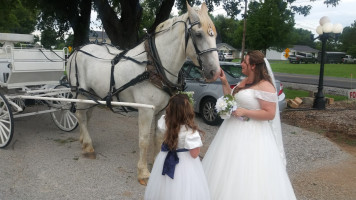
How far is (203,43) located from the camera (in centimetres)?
377

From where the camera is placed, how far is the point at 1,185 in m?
4.36

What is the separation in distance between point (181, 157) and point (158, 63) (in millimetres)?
1760

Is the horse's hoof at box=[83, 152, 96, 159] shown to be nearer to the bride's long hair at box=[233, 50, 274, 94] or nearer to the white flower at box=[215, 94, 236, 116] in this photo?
the white flower at box=[215, 94, 236, 116]

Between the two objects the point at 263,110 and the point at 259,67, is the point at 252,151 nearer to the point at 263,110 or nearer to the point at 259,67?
the point at 263,110

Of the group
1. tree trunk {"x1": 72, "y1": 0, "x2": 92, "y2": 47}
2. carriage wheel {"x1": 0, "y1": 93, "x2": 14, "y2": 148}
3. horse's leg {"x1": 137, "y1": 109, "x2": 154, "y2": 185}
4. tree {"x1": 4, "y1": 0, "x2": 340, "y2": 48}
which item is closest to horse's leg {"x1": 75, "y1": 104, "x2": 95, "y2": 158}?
carriage wheel {"x1": 0, "y1": 93, "x2": 14, "y2": 148}

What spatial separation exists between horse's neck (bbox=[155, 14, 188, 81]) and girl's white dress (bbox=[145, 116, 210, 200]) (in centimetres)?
158

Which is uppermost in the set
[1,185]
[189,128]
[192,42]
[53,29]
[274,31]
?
[274,31]

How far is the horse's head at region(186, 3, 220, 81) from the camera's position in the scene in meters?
3.69

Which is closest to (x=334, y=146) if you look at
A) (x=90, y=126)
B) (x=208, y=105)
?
(x=208, y=105)

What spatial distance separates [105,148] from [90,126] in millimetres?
1778

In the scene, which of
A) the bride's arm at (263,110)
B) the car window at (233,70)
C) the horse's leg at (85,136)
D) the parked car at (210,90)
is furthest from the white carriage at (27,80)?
the car window at (233,70)

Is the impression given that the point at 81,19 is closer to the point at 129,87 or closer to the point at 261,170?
the point at 129,87

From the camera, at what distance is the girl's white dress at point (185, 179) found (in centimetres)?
276

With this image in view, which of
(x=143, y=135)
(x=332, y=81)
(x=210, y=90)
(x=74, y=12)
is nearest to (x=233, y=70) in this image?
(x=210, y=90)
